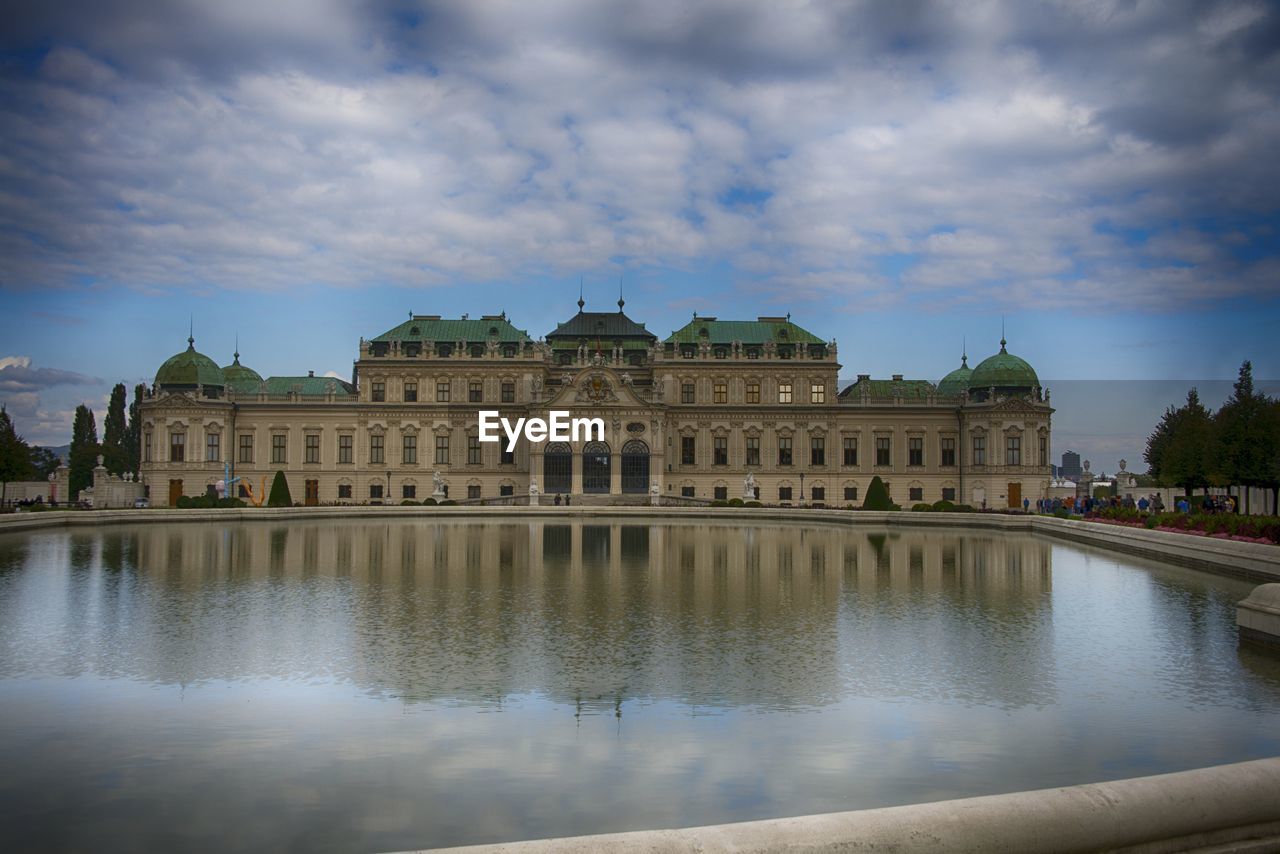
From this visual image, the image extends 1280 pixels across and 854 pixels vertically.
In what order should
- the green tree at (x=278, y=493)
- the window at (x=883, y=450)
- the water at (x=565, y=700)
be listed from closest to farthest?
the water at (x=565, y=700), the green tree at (x=278, y=493), the window at (x=883, y=450)

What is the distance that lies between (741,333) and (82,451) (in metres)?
57.3

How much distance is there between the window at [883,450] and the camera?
86500 mm

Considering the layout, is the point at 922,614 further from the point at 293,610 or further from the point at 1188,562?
the point at 1188,562

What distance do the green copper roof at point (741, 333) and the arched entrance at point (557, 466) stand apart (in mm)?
12977

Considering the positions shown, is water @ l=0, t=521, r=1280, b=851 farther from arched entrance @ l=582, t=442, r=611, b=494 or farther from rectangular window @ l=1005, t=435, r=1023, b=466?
rectangular window @ l=1005, t=435, r=1023, b=466

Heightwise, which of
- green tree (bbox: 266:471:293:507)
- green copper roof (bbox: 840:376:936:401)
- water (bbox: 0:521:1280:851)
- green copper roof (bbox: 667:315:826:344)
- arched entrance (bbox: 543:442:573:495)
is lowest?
water (bbox: 0:521:1280:851)

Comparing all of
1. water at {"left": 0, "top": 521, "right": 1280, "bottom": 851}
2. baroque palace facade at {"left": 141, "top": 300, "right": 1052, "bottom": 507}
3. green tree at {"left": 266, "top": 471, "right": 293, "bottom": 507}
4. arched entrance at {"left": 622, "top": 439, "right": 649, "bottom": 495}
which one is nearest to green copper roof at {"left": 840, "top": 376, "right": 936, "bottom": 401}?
baroque palace facade at {"left": 141, "top": 300, "right": 1052, "bottom": 507}

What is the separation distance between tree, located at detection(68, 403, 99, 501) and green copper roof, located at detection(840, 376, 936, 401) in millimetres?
63658

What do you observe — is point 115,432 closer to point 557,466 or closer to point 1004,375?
point 557,466

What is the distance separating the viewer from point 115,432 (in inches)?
3807

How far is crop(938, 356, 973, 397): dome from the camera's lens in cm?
8944

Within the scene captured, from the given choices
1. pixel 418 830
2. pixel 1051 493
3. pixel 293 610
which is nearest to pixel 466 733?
pixel 418 830

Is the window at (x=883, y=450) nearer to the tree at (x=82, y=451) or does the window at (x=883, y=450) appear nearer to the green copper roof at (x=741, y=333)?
the green copper roof at (x=741, y=333)

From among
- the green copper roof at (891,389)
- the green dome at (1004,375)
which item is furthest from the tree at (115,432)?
the green dome at (1004,375)
